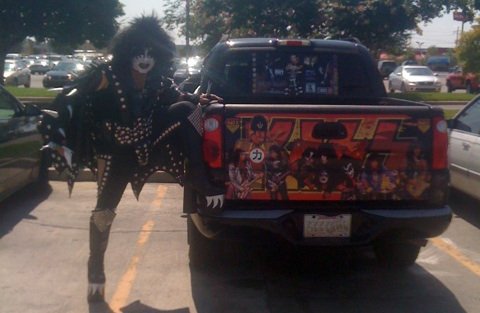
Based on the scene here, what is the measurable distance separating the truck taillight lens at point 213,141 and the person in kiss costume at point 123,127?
0.23 ft

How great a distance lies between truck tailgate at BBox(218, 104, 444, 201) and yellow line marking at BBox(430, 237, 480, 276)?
1.58 meters

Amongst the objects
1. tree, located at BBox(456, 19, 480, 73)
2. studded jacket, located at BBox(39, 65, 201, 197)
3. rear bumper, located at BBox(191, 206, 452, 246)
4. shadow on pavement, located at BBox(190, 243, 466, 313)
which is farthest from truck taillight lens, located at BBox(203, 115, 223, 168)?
tree, located at BBox(456, 19, 480, 73)

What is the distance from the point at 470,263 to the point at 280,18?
1665 centimetres

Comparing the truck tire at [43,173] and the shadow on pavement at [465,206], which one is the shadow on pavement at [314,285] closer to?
the shadow on pavement at [465,206]

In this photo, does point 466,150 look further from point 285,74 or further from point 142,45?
point 142,45

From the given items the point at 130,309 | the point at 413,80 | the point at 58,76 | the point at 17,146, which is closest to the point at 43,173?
the point at 17,146

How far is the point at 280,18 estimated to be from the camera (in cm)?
2352

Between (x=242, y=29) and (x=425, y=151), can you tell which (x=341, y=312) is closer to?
(x=425, y=151)

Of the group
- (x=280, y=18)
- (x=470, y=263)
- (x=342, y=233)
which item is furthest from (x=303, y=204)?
(x=280, y=18)

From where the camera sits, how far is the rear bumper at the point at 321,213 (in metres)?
6.02

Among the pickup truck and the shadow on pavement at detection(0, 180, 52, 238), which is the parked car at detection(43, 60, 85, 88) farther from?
the pickup truck

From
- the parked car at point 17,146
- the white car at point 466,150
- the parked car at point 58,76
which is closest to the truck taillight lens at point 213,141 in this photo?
the parked car at point 17,146

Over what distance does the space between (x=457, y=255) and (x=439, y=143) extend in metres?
2.07

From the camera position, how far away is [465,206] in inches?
407
